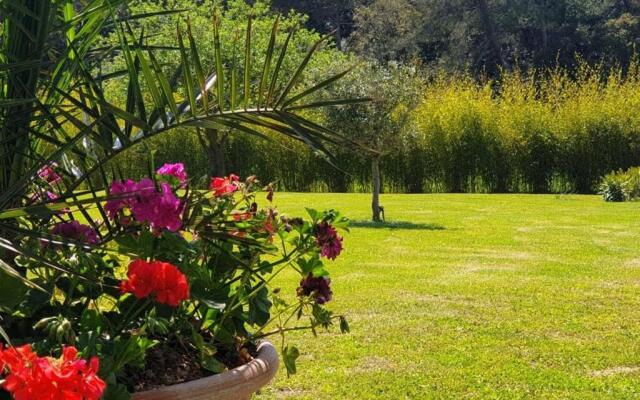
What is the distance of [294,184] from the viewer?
18422 millimetres

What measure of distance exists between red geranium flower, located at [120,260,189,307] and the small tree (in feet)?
29.8

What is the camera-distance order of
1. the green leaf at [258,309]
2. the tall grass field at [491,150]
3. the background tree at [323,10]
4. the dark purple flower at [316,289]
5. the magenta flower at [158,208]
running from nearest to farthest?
1. the magenta flower at [158,208]
2. the green leaf at [258,309]
3. the dark purple flower at [316,289]
4. the tall grass field at [491,150]
5. the background tree at [323,10]

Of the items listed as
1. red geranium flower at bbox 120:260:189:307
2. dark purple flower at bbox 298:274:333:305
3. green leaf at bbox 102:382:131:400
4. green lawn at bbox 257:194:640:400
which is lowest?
green lawn at bbox 257:194:640:400

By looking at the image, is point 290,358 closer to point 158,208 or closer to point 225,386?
point 225,386

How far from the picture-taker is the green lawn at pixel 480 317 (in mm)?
3789

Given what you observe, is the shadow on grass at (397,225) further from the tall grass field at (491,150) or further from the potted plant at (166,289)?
the potted plant at (166,289)

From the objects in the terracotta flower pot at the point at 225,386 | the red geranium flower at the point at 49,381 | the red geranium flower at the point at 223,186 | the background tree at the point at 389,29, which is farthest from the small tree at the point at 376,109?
the background tree at the point at 389,29

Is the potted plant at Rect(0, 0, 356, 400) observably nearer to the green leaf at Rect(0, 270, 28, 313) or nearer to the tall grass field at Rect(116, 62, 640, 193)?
the green leaf at Rect(0, 270, 28, 313)

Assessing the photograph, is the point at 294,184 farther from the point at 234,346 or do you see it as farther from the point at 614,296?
the point at 234,346

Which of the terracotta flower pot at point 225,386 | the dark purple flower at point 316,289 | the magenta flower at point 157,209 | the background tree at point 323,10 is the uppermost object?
the background tree at point 323,10

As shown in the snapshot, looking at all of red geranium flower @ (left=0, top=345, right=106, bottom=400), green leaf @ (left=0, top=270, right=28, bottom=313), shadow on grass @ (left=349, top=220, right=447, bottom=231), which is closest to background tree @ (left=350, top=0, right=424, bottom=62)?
shadow on grass @ (left=349, top=220, right=447, bottom=231)

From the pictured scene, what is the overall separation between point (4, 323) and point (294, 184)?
647 inches

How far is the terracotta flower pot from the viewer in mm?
1862

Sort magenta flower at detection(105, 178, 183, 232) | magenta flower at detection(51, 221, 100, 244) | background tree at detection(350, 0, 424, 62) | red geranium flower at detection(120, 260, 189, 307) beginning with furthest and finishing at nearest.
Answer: background tree at detection(350, 0, 424, 62) < magenta flower at detection(51, 221, 100, 244) < magenta flower at detection(105, 178, 183, 232) < red geranium flower at detection(120, 260, 189, 307)
